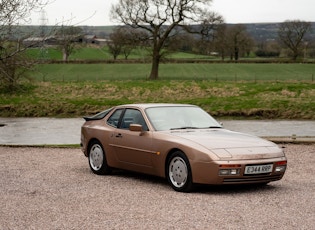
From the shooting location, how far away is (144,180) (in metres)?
12.0

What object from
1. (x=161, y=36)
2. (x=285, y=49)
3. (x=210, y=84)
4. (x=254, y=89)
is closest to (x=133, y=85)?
(x=210, y=84)

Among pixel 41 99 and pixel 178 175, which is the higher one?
pixel 178 175

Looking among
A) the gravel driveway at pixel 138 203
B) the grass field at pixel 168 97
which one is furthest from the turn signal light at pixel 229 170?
the grass field at pixel 168 97

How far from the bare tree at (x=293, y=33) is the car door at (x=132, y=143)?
3799 inches

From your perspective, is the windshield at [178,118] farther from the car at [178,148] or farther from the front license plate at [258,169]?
the front license plate at [258,169]

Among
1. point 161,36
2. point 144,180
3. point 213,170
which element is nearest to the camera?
point 213,170

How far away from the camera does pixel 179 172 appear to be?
10.5m

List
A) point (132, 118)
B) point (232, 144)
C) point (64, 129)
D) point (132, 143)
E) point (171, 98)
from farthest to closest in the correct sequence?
point (171, 98), point (64, 129), point (132, 118), point (132, 143), point (232, 144)

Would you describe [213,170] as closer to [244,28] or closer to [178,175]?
[178,175]

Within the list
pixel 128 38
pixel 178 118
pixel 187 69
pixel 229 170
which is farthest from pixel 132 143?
pixel 187 69

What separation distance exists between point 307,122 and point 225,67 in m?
51.2

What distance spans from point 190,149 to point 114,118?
9.29 ft

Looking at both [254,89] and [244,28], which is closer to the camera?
[254,89]

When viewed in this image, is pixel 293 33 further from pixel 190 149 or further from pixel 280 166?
pixel 190 149
